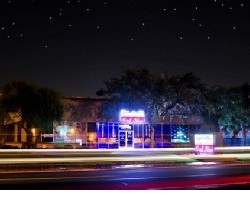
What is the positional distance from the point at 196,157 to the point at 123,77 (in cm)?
1560

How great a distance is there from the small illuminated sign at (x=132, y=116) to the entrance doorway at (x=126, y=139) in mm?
4560

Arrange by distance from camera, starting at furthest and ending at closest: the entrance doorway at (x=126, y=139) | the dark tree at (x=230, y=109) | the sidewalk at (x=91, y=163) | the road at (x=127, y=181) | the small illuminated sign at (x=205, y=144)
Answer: the dark tree at (x=230, y=109)
the entrance doorway at (x=126, y=139)
the small illuminated sign at (x=205, y=144)
the sidewalk at (x=91, y=163)
the road at (x=127, y=181)

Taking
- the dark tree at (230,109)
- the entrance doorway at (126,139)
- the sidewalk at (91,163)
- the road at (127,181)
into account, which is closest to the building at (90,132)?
the entrance doorway at (126,139)

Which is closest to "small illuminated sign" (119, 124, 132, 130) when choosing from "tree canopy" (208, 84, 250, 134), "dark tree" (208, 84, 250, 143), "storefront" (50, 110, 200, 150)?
"storefront" (50, 110, 200, 150)

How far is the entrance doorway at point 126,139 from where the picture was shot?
165ft

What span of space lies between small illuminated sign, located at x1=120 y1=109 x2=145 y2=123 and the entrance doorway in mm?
4560

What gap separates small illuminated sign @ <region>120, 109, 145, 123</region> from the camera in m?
45.2

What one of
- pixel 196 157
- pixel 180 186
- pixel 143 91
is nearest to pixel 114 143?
pixel 143 91

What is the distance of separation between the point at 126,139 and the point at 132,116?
5.35 meters

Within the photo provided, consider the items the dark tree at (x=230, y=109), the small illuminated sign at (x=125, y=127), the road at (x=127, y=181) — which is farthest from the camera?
the dark tree at (x=230, y=109)

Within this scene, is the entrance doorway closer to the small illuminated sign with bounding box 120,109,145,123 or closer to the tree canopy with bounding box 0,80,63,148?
the small illuminated sign with bounding box 120,109,145,123

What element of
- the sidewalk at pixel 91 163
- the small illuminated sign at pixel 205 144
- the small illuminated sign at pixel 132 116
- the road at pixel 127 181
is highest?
the small illuminated sign at pixel 132 116

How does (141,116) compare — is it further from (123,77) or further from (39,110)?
(39,110)

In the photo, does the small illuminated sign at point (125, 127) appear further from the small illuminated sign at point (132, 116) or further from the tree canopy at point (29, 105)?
the tree canopy at point (29, 105)
